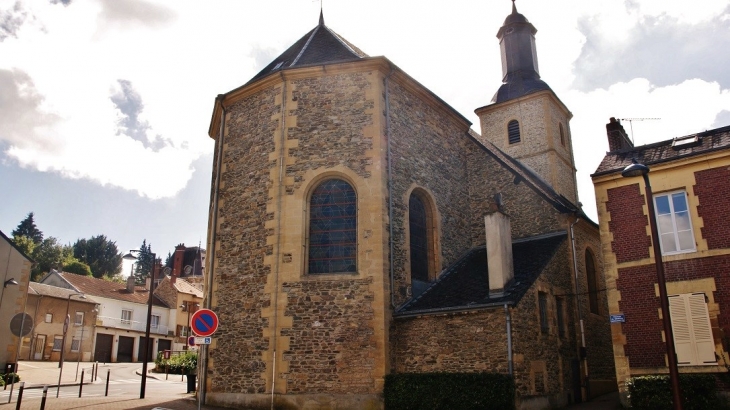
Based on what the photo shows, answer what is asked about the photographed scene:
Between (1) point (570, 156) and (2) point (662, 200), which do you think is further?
(1) point (570, 156)

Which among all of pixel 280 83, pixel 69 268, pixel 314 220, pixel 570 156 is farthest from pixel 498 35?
pixel 69 268

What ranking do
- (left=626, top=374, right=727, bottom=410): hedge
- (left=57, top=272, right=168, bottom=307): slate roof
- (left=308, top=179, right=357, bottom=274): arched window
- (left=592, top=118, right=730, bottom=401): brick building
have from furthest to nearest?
1. (left=57, top=272, right=168, bottom=307): slate roof
2. (left=308, top=179, right=357, bottom=274): arched window
3. (left=592, top=118, right=730, bottom=401): brick building
4. (left=626, top=374, right=727, bottom=410): hedge

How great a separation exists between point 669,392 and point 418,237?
7203mm

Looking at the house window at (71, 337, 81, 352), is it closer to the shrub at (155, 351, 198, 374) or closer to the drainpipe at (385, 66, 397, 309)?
the shrub at (155, 351, 198, 374)

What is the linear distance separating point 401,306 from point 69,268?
2693 inches

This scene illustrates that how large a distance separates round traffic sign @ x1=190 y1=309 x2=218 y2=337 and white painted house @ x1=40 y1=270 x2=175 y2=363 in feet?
115

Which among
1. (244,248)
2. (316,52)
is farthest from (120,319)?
(316,52)

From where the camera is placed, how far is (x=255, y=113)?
16344 mm

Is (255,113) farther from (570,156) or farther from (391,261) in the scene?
(570,156)

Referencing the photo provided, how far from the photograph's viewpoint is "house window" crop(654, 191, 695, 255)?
42.3 feet

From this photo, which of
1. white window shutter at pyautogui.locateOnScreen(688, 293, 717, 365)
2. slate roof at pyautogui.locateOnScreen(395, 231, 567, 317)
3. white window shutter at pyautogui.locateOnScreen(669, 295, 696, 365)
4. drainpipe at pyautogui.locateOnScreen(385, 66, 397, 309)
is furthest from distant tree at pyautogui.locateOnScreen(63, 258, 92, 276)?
white window shutter at pyautogui.locateOnScreen(688, 293, 717, 365)

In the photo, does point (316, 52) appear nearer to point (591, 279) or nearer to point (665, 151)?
point (665, 151)

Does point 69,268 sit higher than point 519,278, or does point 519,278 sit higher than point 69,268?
point 69,268

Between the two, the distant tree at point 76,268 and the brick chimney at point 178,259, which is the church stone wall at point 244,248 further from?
the distant tree at point 76,268
